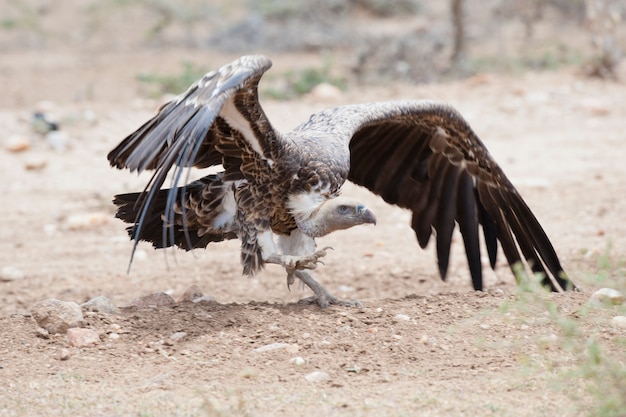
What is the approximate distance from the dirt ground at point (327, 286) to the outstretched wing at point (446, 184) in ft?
1.45

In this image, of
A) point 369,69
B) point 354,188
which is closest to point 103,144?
point 354,188

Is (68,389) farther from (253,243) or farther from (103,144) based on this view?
(103,144)

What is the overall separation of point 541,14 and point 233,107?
14605 mm

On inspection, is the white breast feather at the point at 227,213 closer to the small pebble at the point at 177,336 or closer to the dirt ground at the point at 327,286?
the dirt ground at the point at 327,286

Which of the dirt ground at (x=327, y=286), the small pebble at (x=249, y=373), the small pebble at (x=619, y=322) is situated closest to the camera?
the dirt ground at (x=327, y=286)

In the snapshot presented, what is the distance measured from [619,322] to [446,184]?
2043mm

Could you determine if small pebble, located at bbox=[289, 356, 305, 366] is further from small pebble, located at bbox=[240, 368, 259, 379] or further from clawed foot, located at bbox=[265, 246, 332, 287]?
clawed foot, located at bbox=[265, 246, 332, 287]

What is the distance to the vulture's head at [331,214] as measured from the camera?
5.44m

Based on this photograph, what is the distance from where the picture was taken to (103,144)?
34.7ft

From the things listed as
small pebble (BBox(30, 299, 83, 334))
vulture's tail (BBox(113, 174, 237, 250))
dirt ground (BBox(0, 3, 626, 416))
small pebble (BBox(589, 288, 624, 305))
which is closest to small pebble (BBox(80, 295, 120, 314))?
dirt ground (BBox(0, 3, 626, 416))

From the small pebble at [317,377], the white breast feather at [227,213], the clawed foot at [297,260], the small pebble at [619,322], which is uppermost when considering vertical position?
the white breast feather at [227,213]

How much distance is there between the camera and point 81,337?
15.8ft

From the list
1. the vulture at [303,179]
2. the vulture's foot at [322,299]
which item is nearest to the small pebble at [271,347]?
the vulture at [303,179]

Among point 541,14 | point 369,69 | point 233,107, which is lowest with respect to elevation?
point 233,107
